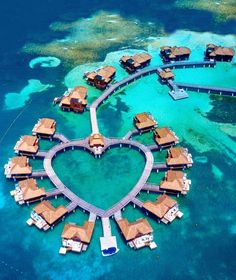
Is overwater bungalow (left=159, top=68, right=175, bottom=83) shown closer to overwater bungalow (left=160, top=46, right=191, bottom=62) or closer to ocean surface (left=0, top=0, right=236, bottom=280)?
ocean surface (left=0, top=0, right=236, bottom=280)

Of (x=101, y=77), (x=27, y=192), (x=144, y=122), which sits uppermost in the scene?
(x=101, y=77)

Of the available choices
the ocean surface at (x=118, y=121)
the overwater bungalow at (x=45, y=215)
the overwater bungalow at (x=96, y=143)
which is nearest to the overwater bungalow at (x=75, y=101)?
the ocean surface at (x=118, y=121)

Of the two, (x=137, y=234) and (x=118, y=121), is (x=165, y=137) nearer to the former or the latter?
(x=118, y=121)

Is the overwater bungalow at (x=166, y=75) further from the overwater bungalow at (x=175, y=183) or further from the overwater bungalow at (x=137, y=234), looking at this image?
the overwater bungalow at (x=137, y=234)

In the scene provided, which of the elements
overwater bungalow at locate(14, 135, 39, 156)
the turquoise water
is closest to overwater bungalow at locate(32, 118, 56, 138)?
overwater bungalow at locate(14, 135, 39, 156)

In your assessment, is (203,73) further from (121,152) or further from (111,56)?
(121,152)

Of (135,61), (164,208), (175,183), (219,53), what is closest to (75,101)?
(135,61)

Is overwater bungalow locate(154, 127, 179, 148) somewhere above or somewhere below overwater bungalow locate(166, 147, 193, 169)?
above
